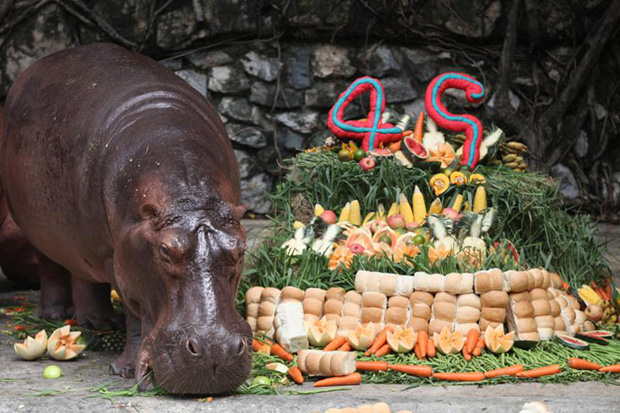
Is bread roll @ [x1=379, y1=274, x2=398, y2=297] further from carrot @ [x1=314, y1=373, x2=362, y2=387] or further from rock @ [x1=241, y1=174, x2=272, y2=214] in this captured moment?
rock @ [x1=241, y1=174, x2=272, y2=214]

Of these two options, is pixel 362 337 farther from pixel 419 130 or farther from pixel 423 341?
pixel 419 130

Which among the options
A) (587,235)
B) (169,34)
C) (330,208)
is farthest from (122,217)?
(169,34)

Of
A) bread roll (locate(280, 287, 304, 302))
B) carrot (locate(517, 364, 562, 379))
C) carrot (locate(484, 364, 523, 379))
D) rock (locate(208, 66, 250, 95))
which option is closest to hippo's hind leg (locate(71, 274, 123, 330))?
bread roll (locate(280, 287, 304, 302))

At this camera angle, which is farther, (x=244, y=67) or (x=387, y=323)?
(x=244, y=67)

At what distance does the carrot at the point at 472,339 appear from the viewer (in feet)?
13.9

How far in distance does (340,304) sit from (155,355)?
4.05 ft

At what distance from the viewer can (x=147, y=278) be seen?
361 centimetres

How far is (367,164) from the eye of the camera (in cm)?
537

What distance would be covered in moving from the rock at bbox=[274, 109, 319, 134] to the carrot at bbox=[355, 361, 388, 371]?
4.21 meters

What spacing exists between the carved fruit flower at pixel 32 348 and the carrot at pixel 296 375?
1.15 metres

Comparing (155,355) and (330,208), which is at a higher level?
(330,208)

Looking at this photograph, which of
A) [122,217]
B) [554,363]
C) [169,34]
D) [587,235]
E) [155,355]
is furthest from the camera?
[169,34]

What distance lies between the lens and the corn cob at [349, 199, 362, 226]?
525cm

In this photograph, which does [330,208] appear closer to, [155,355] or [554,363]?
[554,363]
